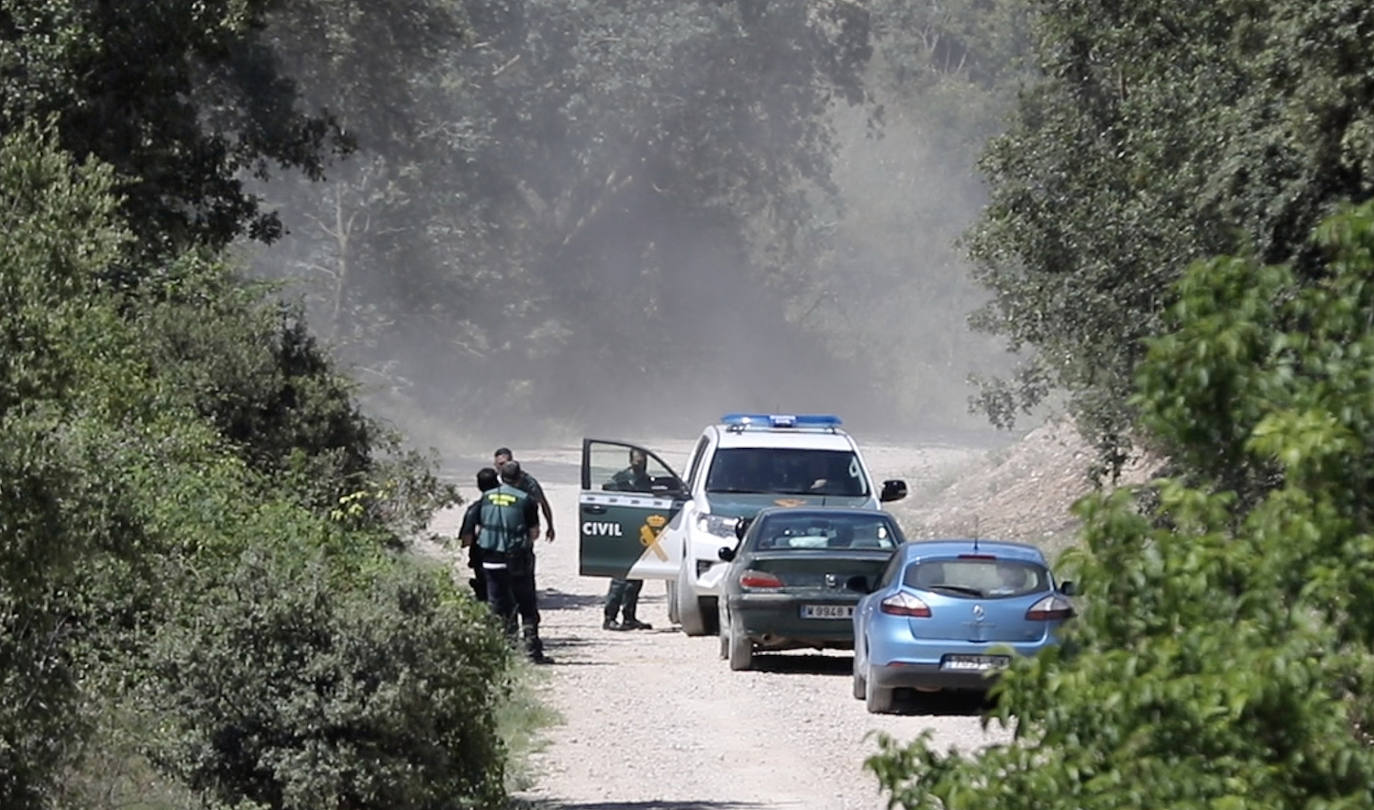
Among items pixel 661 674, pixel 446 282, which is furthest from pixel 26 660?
pixel 446 282

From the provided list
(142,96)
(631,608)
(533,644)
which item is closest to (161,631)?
(533,644)

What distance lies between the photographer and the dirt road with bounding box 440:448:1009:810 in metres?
12.5

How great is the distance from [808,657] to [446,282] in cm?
5653

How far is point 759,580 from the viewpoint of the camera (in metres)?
18.6

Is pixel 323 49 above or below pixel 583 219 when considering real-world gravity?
below

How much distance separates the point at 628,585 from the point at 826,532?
475cm

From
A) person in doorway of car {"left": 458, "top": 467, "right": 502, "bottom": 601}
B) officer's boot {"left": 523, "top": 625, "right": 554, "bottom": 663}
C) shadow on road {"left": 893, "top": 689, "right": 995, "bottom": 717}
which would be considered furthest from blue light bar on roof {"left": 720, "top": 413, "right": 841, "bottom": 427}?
shadow on road {"left": 893, "top": 689, "right": 995, "bottom": 717}

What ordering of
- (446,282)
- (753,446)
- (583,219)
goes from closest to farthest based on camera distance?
(753,446) < (446,282) < (583,219)

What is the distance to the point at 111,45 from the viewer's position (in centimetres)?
2066

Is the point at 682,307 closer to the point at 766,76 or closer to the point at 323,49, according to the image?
the point at 766,76

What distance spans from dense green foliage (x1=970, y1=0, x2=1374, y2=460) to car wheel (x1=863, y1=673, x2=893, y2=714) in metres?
6.03

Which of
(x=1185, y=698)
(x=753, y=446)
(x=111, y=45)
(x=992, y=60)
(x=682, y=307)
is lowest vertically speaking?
(x=1185, y=698)

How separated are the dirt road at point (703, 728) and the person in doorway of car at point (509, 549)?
0.72 metres

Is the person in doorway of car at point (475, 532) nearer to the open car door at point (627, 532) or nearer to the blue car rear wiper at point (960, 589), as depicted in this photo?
the open car door at point (627, 532)
